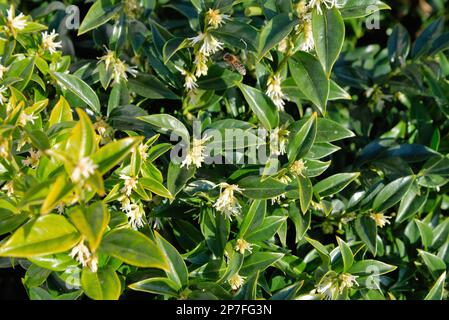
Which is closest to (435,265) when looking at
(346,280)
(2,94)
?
(346,280)

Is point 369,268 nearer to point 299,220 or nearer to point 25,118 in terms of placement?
point 299,220

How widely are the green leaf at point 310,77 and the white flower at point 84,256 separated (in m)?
0.60

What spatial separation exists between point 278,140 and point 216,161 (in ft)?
0.55

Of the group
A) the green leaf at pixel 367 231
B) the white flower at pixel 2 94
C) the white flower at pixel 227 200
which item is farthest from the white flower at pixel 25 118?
the green leaf at pixel 367 231

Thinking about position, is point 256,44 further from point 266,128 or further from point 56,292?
point 56,292

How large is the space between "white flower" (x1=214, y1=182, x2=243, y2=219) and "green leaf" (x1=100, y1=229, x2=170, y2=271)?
29 cm

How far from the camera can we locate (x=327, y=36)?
4.39 feet

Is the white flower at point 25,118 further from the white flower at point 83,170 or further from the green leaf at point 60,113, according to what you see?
the white flower at point 83,170

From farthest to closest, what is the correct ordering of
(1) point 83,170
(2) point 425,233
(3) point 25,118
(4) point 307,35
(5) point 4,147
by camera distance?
(2) point 425,233 → (4) point 307,35 → (3) point 25,118 → (5) point 4,147 → (1) point 83,170

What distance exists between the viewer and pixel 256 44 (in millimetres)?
1462

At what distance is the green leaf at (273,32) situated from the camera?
4.41ft

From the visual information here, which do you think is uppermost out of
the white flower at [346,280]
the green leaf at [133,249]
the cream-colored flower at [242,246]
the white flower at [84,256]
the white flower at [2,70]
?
the white flower at [2,70]
